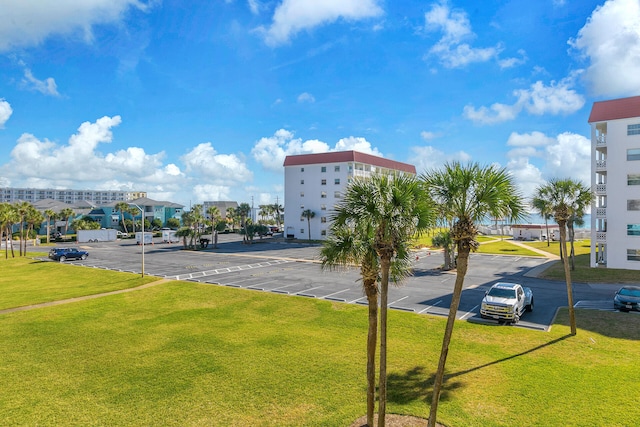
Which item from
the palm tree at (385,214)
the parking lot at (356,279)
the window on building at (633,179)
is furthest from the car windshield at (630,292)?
the window on building at (633,179)

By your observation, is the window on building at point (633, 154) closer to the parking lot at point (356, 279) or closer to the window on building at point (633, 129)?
the window on building at point (633, 129)

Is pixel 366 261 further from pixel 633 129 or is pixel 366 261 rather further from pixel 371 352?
pixel 633 129

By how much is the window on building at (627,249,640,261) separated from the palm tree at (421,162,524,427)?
40.6 metres

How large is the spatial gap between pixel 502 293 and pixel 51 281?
4192 centimetres

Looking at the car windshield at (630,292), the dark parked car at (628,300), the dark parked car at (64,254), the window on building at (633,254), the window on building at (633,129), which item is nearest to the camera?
the dark parked car at (628,300)

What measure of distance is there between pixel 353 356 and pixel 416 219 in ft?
30.1

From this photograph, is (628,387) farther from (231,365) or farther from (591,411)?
(231,365)

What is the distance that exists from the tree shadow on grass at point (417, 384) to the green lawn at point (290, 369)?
0.14 ft

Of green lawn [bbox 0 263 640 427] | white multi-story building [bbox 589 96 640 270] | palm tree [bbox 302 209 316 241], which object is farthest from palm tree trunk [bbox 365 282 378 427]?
palm tree [bbox 302 209 316 241]

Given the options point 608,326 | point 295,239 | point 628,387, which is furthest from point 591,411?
point 295,239

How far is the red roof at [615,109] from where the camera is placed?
39.1m

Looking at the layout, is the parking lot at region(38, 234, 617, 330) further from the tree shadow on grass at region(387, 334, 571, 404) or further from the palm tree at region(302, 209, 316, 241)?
the palm tree at region(302, 209, 316, 241)

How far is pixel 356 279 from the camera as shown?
81.9ft

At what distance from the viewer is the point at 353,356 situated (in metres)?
16.6
